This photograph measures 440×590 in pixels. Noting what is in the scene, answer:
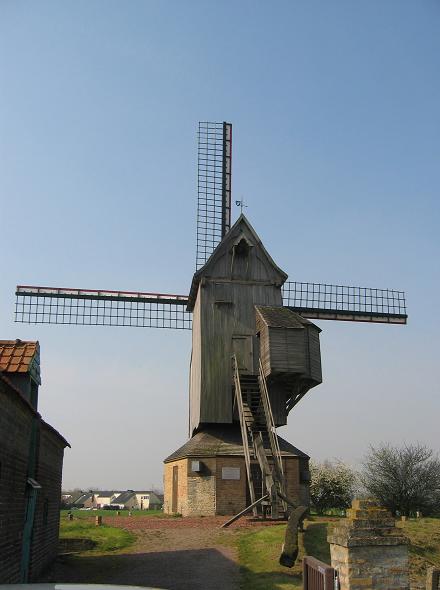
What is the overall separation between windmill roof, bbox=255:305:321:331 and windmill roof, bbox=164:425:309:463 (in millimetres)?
5514

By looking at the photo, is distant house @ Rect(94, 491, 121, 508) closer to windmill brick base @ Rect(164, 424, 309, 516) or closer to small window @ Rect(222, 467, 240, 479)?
windmill brick base @ Rect(164, 424, 309, 516)

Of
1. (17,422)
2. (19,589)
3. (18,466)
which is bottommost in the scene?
(19,589)

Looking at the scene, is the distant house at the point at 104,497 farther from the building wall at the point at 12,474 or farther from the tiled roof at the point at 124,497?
the building wall at the point at 12,474

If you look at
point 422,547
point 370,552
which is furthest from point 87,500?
point 370,552

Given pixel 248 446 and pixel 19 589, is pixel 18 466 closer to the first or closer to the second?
pixel 19 589

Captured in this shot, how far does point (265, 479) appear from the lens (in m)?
23.0

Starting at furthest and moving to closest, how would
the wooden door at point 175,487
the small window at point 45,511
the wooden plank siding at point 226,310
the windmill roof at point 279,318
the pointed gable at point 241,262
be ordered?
the pointed gable at point 241,262 → the wooden door at point 175,487 → the wooden plank siding at point 226,310 → the windmill roof at point 279,318 → the small window at point 45,511

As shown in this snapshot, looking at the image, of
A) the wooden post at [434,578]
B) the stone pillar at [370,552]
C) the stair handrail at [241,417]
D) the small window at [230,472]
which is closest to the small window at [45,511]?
the stair handrail at [241,417]

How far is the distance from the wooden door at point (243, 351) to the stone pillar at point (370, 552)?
64.7ft

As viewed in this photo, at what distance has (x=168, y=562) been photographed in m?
16.9

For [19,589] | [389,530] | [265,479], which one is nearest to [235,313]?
[265,479]

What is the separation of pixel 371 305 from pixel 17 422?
25.6 metres

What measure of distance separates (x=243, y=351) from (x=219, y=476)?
5890 millimetres

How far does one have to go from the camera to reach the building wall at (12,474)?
36.5 ft
